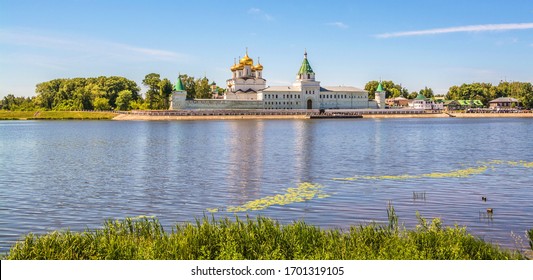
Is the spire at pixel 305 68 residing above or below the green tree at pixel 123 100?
above

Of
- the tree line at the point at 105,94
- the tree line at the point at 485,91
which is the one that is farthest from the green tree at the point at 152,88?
the tree line at the point at 485,91

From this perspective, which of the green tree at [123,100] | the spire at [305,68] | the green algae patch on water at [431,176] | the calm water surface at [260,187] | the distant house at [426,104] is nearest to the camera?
the calm water surface at [260,187]

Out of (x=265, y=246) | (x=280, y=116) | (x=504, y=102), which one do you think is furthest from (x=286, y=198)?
(x=504, y=102)

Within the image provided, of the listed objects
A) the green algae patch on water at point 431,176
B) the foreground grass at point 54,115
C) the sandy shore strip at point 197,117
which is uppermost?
the foreground grass at point 54,115

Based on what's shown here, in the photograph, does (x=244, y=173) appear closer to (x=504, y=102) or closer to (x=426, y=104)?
(x=426, y=104)

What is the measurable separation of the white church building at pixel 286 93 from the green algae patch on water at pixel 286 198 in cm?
10424

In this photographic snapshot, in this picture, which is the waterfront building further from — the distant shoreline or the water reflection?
the water reflection

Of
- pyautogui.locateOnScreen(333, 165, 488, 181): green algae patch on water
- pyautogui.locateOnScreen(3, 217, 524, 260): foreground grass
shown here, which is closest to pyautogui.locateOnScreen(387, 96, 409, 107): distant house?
pyautogui.locateOnScreen(333, 165, 488, 181): green algae patch on water

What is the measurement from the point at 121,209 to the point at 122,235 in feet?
19.0

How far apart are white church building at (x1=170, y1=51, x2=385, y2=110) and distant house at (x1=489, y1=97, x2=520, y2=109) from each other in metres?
31.7

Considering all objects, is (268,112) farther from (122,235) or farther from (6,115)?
(122,235)

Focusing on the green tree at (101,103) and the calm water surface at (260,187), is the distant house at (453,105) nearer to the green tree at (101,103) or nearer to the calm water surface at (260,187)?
the green tree at (101,103)

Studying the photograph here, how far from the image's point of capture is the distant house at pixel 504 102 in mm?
146750

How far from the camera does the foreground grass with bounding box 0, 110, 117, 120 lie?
118 meters
